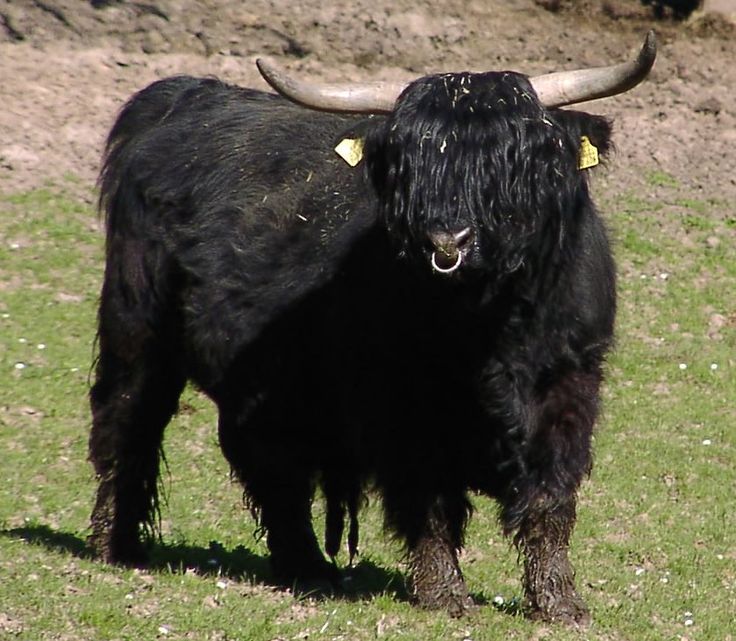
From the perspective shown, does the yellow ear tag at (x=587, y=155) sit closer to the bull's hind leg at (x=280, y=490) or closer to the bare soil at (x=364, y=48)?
the bull's hind leg at (x=280, y=490)

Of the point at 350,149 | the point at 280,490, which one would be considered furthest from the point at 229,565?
the point at 350,149

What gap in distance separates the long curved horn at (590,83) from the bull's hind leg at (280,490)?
2245 millimetres

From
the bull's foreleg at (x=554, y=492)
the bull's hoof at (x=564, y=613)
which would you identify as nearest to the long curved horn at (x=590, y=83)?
the bull's foreleg at (x=554, y=492)

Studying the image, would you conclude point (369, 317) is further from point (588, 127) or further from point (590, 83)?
point (590, 83)

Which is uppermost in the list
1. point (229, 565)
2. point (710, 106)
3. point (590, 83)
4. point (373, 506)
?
point (590, 83)

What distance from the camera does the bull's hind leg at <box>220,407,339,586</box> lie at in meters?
7.61

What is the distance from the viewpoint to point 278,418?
7.48m

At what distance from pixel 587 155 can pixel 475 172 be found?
59cm

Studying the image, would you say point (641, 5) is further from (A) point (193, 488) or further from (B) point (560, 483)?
(B) point (560, 483)

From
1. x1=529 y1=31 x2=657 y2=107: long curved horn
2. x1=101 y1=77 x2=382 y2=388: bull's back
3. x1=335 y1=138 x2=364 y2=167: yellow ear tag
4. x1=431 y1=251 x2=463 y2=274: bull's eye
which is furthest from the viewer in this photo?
x1=101 y1=77 x2=382 y2=388: bull's back

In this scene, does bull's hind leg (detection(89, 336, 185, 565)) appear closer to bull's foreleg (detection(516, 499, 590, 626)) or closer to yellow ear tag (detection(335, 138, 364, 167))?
yellow ear tag (detection(335, 138, 364, 167))

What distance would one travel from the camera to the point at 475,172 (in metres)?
5.94

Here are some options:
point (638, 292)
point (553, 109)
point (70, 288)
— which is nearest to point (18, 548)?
point (553, 109)

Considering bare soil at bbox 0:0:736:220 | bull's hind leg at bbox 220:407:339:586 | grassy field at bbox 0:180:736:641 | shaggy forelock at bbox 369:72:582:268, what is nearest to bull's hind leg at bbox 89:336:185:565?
grassy field at bbox 0:180:736:641
